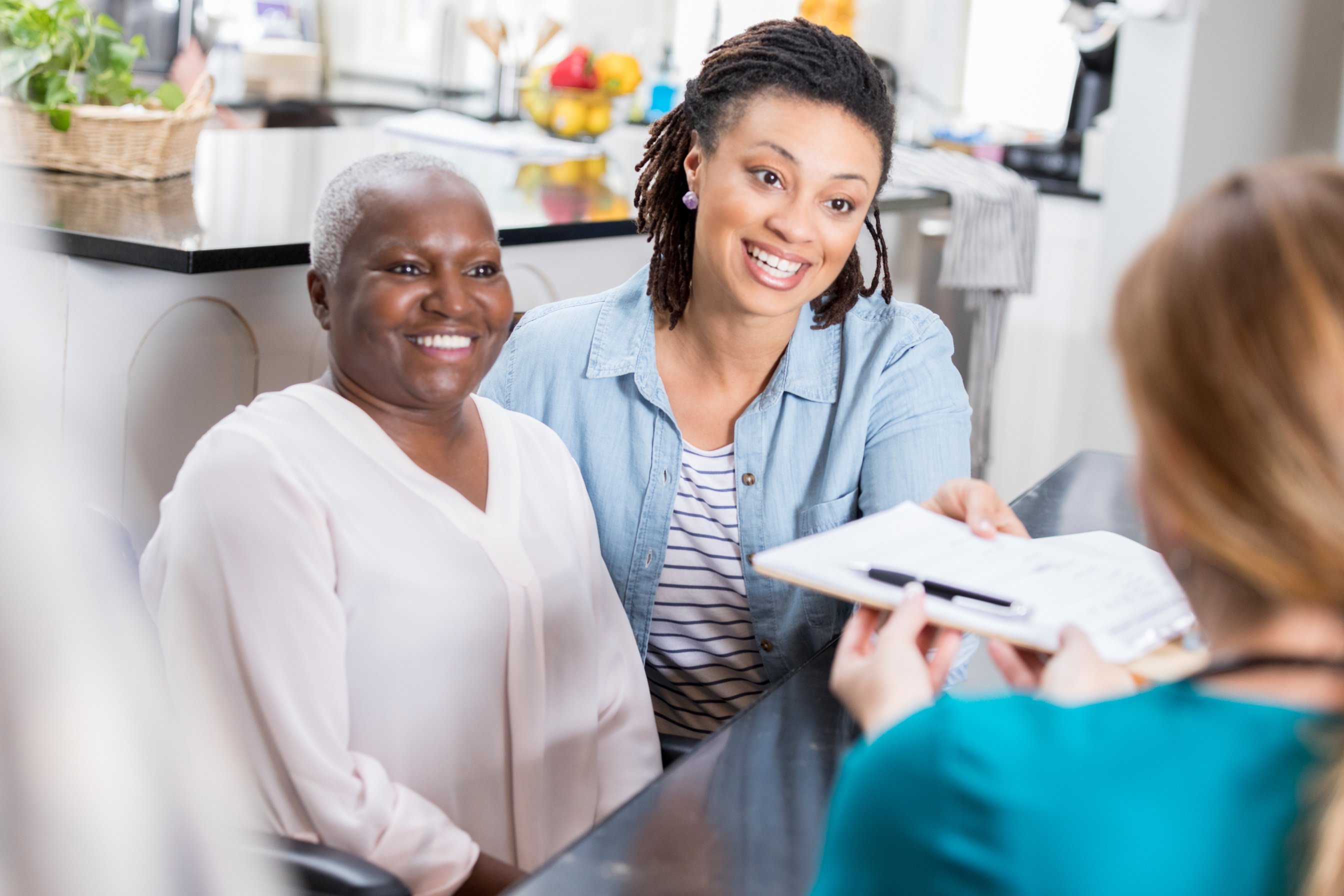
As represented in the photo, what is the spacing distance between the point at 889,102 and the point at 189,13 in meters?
4.18

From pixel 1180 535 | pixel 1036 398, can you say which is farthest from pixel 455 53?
pixel 1180 535

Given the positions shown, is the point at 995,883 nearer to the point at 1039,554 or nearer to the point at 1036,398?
the point at 1039,554

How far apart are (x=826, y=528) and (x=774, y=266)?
0.30 metres

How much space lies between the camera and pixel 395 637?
1.11 meters

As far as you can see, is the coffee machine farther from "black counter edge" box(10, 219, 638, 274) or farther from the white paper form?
the white paper form

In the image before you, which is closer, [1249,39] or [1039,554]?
[1039,554]

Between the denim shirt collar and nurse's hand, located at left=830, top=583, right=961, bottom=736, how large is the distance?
2.08ft

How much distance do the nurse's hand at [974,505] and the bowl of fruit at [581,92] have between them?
2.77m

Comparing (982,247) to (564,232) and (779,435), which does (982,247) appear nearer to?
(564,232)

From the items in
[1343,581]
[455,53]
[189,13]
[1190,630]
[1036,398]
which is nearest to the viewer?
[1343,581]

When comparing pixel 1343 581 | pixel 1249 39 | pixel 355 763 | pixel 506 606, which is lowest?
pixel 355 763

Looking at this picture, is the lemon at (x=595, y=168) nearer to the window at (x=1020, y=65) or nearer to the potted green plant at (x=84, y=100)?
the potted green plant at (x=84, y=100)

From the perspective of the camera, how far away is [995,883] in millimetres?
551

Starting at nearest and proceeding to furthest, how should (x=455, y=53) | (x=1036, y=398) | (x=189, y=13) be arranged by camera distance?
1. (x=1036, y=398)
2. (x=189, y=13)
3. (x=455, y=53)
